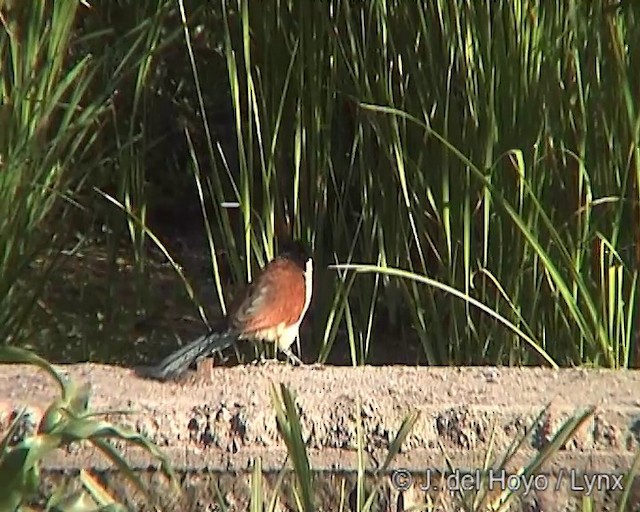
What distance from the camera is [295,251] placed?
290 centimetres

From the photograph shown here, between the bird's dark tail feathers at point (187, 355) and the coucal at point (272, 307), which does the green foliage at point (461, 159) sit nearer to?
the coucal at point (272, 307)

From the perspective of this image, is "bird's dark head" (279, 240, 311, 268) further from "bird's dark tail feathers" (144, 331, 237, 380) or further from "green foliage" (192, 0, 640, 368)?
"bird's dark tail feathers" (144, 331, 237, 380)

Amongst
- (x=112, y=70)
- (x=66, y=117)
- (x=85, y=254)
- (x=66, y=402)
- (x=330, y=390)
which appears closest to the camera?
(x=66, y=402)

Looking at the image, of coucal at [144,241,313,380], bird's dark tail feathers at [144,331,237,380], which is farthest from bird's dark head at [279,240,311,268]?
bird's dark tail feathers at [144,331,237,380]

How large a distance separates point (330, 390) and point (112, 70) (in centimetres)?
120

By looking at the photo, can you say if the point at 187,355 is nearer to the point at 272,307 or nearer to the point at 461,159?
the point at 272,307

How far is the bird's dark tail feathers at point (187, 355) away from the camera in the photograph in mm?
2404

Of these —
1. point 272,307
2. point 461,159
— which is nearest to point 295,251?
point 272,307

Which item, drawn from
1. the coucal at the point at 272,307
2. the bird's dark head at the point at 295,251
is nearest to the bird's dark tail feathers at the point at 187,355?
the coucal at the point at 272,307

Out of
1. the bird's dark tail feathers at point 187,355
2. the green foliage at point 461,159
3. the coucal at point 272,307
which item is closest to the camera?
the bird's dark tail feathers at point 187,355

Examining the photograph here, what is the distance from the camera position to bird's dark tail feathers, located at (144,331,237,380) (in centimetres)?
240

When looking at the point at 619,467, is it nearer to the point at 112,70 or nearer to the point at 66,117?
the point at 66,117

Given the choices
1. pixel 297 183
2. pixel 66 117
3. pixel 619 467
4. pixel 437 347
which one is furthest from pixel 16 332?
pixel 619 467

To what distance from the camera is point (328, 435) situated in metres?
2.13
